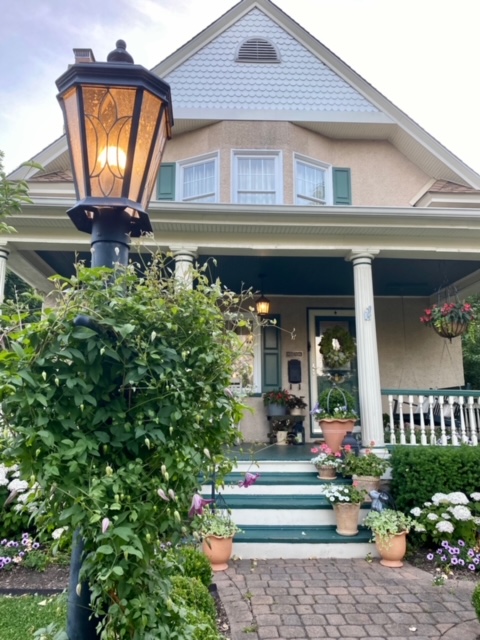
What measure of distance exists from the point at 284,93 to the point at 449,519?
7541 millimetres

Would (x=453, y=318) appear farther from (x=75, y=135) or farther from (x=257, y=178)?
(x=75, y=135)

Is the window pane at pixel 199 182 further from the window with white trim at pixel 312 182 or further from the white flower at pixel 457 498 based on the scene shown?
the white flower at pixel 457 498

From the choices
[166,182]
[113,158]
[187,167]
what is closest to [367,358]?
[113,158]

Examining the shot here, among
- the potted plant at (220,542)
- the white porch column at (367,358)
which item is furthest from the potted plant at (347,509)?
the potted plant at (220,542)

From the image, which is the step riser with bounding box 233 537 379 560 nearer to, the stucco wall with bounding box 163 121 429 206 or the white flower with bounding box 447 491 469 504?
the white flower with bounding box 447 491 469 504

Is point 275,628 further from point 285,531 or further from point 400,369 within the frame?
point 400,369

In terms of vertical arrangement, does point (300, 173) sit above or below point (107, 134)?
above

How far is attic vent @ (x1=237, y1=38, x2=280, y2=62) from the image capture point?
8.60 meters

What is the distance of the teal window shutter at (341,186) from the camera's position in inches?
315

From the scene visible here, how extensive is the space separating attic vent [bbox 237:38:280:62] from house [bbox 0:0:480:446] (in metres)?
0.02

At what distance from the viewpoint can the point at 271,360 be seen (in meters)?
8.12

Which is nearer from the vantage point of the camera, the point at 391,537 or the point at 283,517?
the point at 391,537

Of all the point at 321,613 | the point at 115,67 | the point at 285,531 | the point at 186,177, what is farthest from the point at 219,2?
the point at 321,613

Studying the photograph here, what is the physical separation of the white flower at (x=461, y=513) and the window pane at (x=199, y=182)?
5.96m
